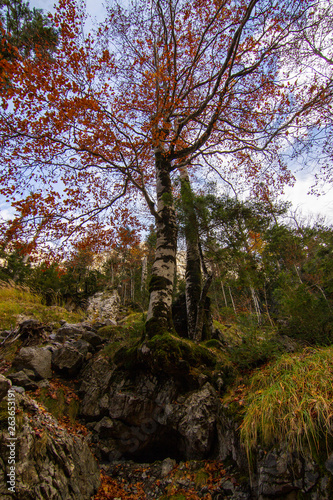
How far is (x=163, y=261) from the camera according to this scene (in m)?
4.84

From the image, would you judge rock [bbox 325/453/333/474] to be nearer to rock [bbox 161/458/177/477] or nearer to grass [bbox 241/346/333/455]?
grass [bbox 241/346/333/455]

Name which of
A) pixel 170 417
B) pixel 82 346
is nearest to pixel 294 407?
pixel 170 417

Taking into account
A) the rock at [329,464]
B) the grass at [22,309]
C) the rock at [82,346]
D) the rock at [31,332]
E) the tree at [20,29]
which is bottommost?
the rock at [329,464]

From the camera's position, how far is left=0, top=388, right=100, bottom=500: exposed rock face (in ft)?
5.89

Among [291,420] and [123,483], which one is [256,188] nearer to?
[291,420]

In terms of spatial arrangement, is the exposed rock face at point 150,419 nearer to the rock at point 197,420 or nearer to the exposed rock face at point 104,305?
the rock at point 197,420

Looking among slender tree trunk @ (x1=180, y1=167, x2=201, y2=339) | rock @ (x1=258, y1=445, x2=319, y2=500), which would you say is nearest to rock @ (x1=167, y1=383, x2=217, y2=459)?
rock @ (x1=258, y1=445, x2=319, y2=500)

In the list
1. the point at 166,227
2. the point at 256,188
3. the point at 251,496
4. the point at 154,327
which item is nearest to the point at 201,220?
the point at 166,227

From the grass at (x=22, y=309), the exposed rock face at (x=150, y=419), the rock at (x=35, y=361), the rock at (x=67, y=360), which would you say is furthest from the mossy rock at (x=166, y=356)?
the grass at (x=22, y=309)

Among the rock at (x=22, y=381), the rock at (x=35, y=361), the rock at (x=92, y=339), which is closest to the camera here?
the rock at (x=22, y=381)

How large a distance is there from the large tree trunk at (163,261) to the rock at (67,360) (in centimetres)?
159

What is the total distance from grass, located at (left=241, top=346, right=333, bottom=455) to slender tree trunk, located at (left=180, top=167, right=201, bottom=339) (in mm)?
2589

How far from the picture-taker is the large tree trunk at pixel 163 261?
4.18 metres

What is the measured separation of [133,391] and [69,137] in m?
5.83
